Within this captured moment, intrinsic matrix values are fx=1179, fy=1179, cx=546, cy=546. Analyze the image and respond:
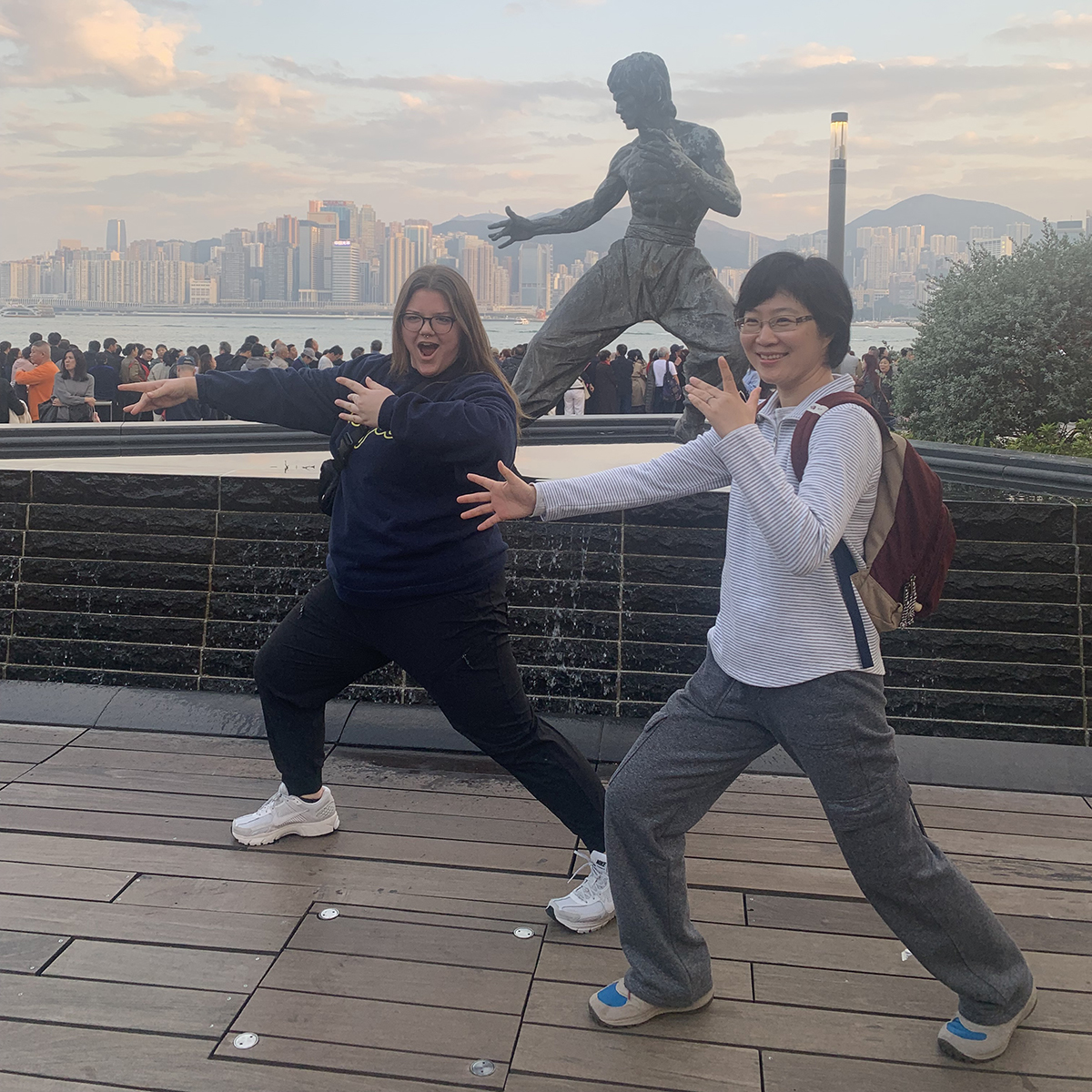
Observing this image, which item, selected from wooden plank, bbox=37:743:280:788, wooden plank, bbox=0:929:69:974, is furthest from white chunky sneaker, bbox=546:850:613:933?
wooden plank, bbox=37:743:280:788

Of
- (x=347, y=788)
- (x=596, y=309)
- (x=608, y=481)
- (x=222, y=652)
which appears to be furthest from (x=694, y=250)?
(x=608, y=481)

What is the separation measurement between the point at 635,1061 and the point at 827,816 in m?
0.60

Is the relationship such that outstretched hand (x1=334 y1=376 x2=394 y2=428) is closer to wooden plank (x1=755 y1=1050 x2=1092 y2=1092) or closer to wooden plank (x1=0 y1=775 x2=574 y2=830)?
wooden plank (x1=0 y1=775 x2=574 y2=830)

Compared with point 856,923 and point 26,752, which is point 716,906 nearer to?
point 856,923

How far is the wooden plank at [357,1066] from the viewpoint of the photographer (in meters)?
2.17

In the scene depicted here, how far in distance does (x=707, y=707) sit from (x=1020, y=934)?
3.75 feet

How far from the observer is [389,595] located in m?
2.85

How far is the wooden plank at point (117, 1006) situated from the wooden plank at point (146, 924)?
0.21m

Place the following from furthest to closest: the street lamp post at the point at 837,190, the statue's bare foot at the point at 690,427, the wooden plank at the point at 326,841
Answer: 1. the street lamp post at the point at 837,190
2. the statue's bare foot at the point at 690,427
3. the wooden plank at the point at 326,841

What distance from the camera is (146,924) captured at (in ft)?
9.10

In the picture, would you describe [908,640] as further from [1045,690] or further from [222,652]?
[222,652]

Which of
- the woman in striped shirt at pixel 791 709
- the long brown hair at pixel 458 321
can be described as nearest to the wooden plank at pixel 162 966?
the woman in striped shirt at pixel 791 709

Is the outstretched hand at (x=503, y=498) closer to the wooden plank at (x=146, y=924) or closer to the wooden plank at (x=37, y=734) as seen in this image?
the wooden plank at (x=146, y=924)

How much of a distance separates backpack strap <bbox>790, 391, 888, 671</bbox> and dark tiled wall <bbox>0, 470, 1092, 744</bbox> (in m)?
1.95
